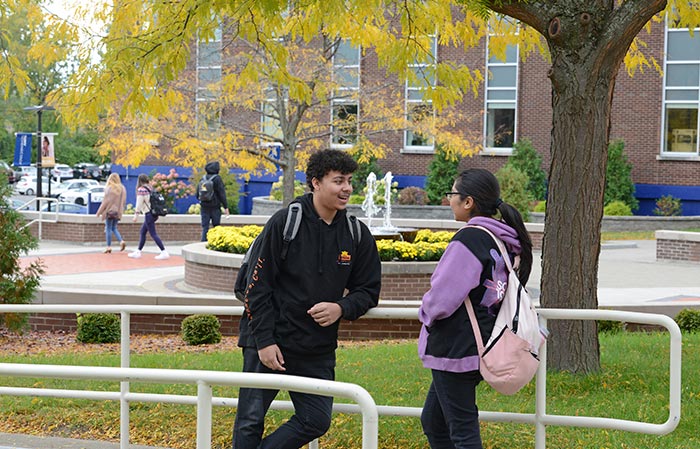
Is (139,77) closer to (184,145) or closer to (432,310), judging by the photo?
(432,310)

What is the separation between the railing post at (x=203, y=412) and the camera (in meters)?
3.95

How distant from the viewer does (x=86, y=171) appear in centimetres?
7888

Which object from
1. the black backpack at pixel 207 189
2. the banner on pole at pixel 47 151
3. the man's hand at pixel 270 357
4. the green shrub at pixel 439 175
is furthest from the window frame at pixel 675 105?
the man's hand at pixel 270 357

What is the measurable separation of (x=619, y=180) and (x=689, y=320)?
74.4 ft

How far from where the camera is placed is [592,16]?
7.80 metres

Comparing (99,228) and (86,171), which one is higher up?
(86,171)

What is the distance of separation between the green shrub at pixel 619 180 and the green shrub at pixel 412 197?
239 inches

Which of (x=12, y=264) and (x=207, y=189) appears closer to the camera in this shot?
(x=12, y=264)

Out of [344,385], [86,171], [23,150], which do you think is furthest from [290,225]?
[86,171]

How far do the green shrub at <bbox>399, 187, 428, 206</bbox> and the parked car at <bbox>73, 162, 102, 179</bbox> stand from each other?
147 feet

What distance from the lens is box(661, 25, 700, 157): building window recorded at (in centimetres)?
3478

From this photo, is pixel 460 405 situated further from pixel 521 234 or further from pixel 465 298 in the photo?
pixel 521 234

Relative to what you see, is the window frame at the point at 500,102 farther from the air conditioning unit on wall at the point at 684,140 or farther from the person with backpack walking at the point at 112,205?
the person with backpack walking at the point at 112,205

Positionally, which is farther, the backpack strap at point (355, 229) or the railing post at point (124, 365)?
the railing post at point (124, 365)
